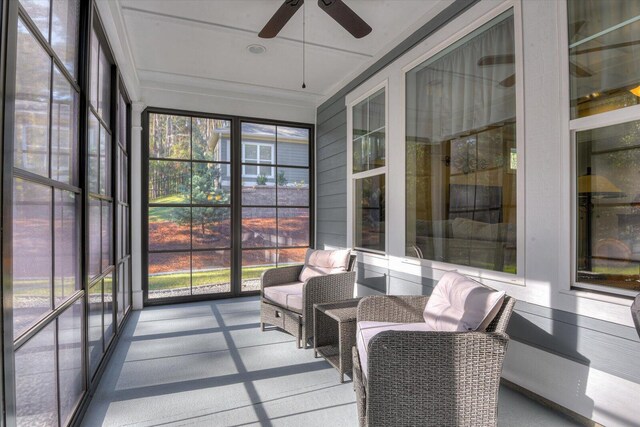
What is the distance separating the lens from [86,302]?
85.4 inches

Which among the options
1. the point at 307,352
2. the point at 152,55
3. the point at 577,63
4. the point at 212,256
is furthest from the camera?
the point at 212,256

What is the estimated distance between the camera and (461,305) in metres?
1.98

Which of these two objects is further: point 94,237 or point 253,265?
point 253,265

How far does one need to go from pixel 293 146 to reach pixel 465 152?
3127 millimetres

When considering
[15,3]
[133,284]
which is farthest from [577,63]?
[133,284]

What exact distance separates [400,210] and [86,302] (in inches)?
105

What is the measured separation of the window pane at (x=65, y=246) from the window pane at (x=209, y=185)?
283 centimetres

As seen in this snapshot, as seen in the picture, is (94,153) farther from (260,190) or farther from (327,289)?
(260,190)

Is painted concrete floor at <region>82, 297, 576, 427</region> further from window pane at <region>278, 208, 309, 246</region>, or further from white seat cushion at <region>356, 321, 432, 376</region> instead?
window pane at <region>278, 208, 309, 246</region>

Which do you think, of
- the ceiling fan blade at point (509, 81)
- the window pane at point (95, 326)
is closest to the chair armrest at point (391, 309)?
the ceiling fan blade at point (509, 81)

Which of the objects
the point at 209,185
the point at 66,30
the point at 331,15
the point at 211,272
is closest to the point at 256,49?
the point at 331,15

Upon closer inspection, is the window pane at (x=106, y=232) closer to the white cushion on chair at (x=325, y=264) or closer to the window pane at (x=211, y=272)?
the window pane at (x=211, y=272)

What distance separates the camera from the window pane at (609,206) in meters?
1.78

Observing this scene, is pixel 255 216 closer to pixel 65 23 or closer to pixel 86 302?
pixel 86 302
